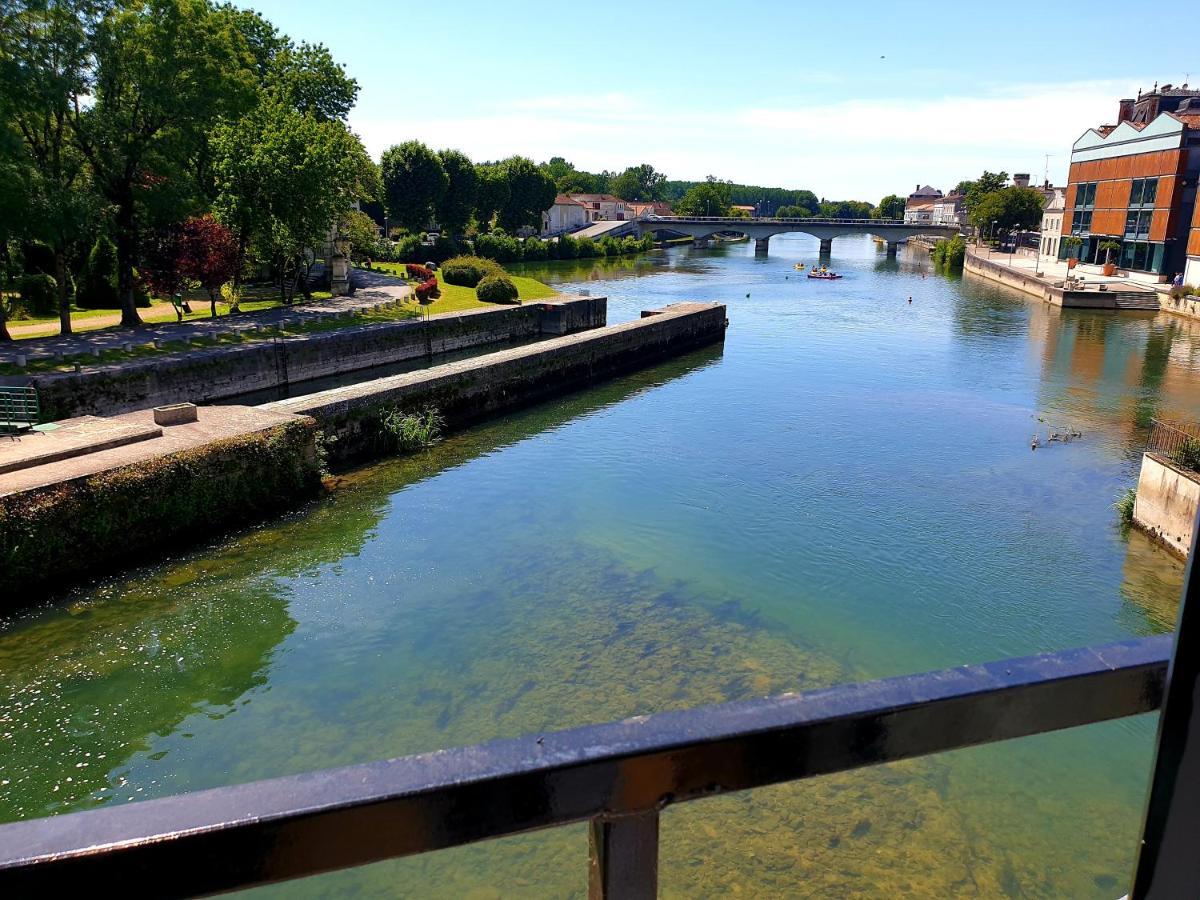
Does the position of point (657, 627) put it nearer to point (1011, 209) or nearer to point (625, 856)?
point (625, 856)

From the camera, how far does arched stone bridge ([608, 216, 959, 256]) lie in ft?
323

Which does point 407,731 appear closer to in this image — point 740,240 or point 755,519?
point 755,519

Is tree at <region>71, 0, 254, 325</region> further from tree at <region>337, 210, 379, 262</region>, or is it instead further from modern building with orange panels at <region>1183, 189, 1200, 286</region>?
modern building with orange panels at <region>1183, 189, 1200, 286</region>

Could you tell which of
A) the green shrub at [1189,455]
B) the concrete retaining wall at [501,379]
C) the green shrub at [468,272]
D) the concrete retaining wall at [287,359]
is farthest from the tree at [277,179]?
the green shrub at [1189,455]

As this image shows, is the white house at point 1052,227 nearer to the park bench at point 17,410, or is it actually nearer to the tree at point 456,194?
the tree at point 456,194

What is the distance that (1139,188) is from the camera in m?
58.4

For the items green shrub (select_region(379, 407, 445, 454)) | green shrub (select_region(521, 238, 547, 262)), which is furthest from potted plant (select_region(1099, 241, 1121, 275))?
green shrub (select_region(379, 407, 445, 454))

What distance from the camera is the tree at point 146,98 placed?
86.1ft

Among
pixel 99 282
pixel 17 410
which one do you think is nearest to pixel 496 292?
pixel 99 282

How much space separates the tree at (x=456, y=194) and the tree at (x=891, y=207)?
137m

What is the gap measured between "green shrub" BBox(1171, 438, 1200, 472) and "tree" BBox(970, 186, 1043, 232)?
80.9m

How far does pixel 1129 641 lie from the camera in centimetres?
159

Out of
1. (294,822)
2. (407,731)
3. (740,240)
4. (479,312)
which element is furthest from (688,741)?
(740,240)

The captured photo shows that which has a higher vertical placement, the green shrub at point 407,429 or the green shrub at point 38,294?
the green shrub at point 38,294
